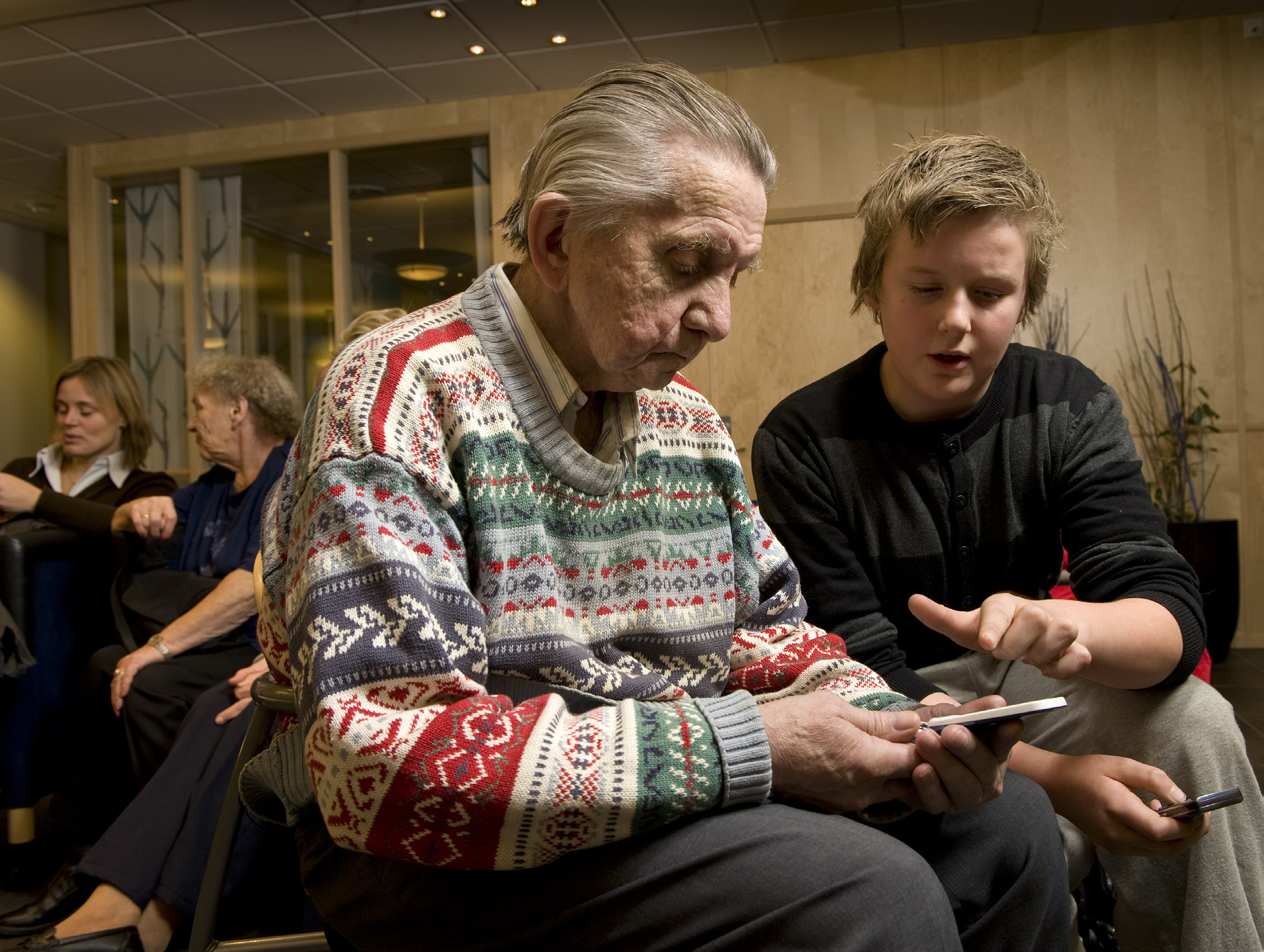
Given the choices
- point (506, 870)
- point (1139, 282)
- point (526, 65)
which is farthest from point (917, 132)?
point (506, 870)

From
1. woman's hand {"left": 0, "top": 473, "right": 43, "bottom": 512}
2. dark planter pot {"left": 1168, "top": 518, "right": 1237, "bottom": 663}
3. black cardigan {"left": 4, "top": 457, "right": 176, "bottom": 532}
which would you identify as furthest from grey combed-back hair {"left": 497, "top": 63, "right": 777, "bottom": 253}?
dark planter pot {"left": 1168, "top": 518, "right": 1237, "bottom": 663}

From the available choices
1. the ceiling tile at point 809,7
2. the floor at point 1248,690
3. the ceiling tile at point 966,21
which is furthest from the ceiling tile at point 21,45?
the floor at point 1248,690

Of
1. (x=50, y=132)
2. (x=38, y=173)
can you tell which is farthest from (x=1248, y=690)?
(x=38, y=173)

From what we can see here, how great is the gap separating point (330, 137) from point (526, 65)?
158 centimetres

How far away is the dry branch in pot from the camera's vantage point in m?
4.98

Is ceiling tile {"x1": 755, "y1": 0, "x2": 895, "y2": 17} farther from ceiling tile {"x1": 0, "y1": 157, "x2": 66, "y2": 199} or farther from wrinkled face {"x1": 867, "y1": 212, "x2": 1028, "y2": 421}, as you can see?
ceiling tile {"x1": 0, "y1": 157, "x2": 66, "y2": 199}

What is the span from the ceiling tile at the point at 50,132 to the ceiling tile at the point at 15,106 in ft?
0.24

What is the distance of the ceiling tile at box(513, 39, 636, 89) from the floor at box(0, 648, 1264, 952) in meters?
4.23

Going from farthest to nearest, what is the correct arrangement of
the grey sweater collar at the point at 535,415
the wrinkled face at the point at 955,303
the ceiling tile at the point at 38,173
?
the ceiling tile at the point at 38,173
the wrinkled face at the point at 955,303
the grey sweater collar at the point at 535,415

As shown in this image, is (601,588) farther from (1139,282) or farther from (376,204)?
(376,204)

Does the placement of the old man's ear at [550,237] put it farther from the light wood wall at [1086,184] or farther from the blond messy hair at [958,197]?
the light wood wall at [1086,184]

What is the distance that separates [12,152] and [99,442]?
4636mm

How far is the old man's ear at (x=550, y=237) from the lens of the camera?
1.02m

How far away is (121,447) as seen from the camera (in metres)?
3.49
